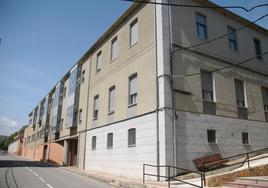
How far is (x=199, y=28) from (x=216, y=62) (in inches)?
95.9

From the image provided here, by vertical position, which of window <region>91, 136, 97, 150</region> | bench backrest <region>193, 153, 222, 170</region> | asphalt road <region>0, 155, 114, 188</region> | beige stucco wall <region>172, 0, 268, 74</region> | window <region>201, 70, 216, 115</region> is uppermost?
beige stucco wall <region>172, 0, 268, 74</region>

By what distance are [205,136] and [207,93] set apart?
2734 millimetres

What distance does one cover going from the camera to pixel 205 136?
1382 cm

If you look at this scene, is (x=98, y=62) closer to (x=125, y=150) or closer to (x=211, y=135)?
(x=125, y=150)

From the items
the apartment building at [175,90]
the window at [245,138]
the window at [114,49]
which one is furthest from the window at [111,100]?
the window at [245,138]

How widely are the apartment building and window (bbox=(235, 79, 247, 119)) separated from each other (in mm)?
68

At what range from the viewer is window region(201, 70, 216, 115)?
1455 cm

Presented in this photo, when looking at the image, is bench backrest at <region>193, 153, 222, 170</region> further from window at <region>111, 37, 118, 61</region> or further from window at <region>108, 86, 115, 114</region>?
window at <region>111, 37, 118, 61</region>

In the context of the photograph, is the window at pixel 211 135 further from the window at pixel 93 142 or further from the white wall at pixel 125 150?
the window at pixel 93 142

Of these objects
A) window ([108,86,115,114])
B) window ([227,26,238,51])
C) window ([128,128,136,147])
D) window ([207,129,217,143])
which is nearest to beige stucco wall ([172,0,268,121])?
window ([227,26,238,51])

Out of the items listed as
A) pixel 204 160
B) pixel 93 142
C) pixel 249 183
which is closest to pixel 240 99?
pixel 204 160

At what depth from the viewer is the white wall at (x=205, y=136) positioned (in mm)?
12898

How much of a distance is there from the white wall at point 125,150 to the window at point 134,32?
17.9 ft

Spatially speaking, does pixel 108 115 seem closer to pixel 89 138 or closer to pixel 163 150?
pixel 89 138
